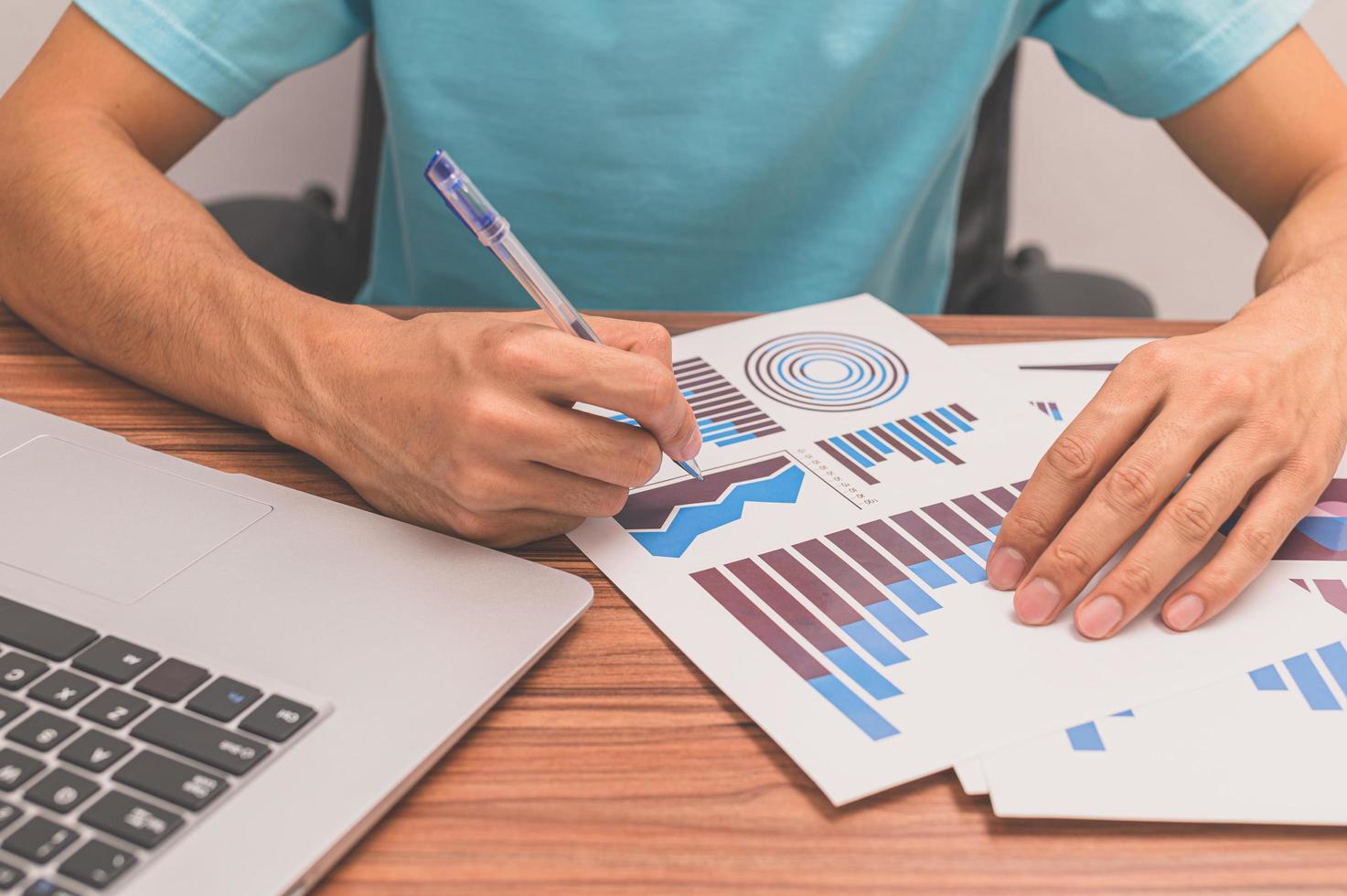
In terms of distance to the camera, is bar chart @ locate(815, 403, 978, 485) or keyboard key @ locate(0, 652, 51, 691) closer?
keyboard key @ locate(0, 652, 51, 691)

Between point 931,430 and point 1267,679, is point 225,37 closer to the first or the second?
point 931,430

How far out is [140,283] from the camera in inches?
25.1

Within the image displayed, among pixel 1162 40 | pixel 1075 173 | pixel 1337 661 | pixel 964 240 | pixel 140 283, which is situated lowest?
pixel 1075 173

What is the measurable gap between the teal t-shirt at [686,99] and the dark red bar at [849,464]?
383mm

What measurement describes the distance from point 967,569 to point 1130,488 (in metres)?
0.09

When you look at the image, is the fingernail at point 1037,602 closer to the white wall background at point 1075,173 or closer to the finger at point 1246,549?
the finger at point 1246,549

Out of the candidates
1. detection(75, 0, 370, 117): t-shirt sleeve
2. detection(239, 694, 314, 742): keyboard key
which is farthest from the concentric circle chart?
detection(75, 0, 370, 117): t-shirt sleeve

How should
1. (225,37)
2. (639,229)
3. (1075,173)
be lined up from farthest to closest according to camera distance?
(1075,173), (639,229), (225,37)

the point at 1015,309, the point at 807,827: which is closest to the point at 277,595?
the point at 807,827

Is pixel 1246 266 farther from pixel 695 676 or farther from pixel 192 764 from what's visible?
pixel 192 764

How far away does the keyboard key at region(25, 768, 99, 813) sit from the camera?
0.34 m

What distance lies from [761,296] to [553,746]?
24.6 inches

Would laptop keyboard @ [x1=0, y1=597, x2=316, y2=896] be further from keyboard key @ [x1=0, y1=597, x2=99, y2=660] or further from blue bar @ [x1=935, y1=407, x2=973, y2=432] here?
blue bar @ [x1=935, y1=407, x2=973, y2=432]


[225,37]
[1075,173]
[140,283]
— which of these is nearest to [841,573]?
[140,283]
